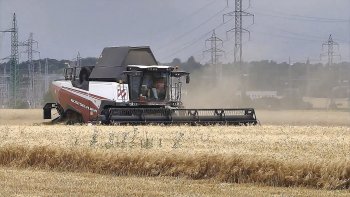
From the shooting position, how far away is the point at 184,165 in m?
10.8

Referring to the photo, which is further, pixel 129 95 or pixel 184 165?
pixel 129 95

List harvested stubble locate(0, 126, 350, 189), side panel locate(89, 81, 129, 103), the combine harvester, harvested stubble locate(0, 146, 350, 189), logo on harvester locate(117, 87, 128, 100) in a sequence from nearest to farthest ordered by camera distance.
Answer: harvested stubble locate(0, 146, 350, 189) < harvested stubble locate(0, 126, 350, 189) < the combine harvester < side panel locate(89, 81, 129, 103) < logo on harvester locate(117, 87, 128, 100)

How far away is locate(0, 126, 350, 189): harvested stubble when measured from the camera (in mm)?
9914

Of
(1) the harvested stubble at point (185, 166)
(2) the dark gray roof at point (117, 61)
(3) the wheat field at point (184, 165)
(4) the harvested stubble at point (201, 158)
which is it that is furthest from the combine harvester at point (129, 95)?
(1) the harvested stubble at point (185, 166)

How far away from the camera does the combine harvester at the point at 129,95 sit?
75.0 feet

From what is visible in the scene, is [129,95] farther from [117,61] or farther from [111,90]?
[117,61]

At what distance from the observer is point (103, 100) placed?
77.7 ft

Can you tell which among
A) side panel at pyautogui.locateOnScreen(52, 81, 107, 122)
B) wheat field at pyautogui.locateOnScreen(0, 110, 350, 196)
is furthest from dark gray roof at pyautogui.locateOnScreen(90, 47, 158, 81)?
wheat field at pyautogui.locateOnScreen(0, 110, 350, 196)

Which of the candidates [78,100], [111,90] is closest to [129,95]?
[111,90]

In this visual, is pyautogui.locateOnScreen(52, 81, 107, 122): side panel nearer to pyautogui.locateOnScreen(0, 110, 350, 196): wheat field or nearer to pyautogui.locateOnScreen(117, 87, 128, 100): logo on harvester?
pyautogui.locateOnScreen(117, 87, 128, 100): logo on harvester

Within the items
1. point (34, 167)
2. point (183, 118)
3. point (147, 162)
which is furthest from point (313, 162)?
point (183, 118)

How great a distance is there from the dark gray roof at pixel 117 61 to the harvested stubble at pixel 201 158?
10.8 meters

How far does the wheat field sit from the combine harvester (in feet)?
29.5

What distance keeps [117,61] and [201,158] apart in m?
14.9
